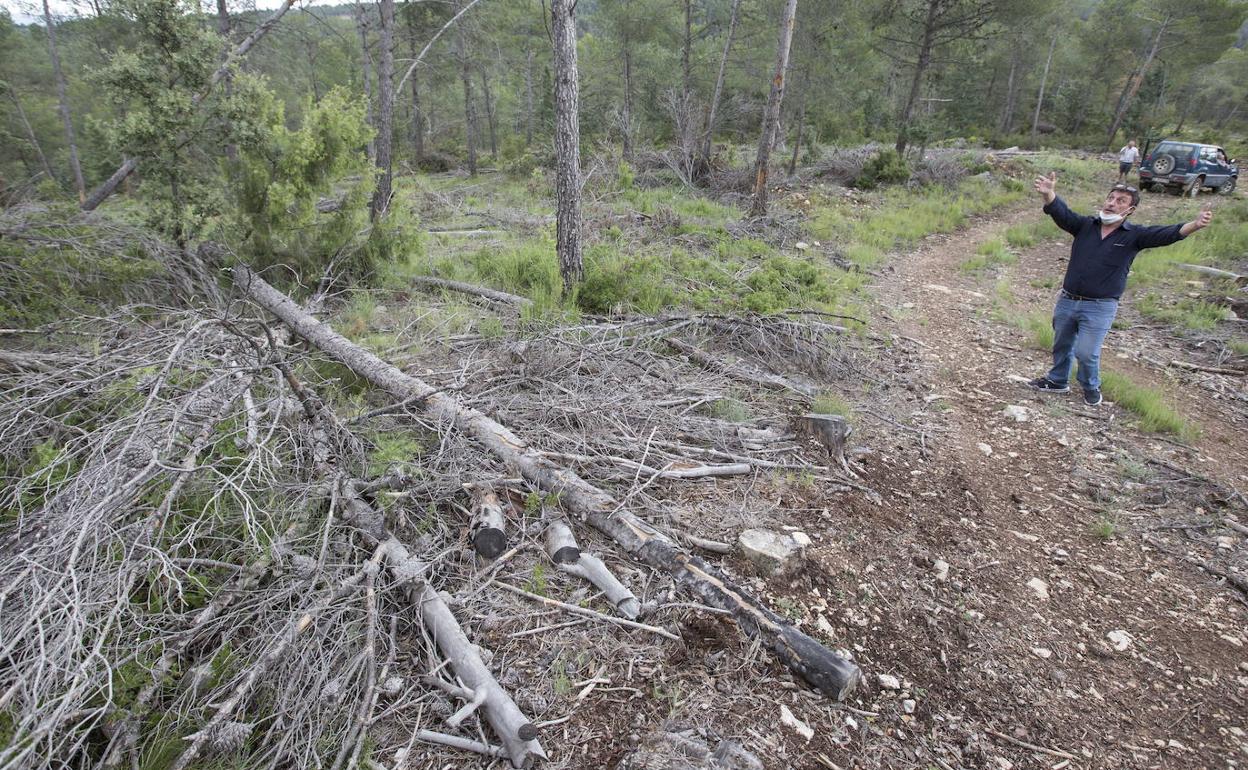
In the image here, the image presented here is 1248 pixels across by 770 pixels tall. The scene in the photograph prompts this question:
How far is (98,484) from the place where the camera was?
266 centimetres

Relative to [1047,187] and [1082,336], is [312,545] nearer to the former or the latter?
[1047,187]

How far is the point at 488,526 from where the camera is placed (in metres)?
3.12

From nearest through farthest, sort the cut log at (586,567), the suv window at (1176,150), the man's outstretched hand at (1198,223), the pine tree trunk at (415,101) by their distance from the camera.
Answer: the cut log at (586,567) < the man's outstretched hand at (1198,223) < the suv window at (1176,150) < the pine tree trunk at (415,101)

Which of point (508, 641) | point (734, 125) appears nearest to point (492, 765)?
point (508, 641)

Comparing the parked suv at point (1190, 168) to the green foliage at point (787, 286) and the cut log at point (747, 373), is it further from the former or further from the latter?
the cut log at point (747, 373)

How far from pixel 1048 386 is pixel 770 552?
4360mm

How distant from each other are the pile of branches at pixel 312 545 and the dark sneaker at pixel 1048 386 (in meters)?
3.17

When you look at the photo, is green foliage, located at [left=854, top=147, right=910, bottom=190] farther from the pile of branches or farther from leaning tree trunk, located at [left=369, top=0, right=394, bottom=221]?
the pile of branches

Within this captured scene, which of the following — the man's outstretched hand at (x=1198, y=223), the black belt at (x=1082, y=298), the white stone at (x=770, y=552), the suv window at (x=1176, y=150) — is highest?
the suv window at (x=1176, y=150)

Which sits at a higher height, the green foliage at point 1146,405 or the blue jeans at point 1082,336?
the blue jeans at point 1082,336

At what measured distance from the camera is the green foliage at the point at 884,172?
50.6 ft

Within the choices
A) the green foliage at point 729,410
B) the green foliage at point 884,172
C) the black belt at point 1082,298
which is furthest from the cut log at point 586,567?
the green foliage at point 884,172

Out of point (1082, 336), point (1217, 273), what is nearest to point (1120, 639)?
point (1082, 336)

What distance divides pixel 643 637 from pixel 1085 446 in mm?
4381
